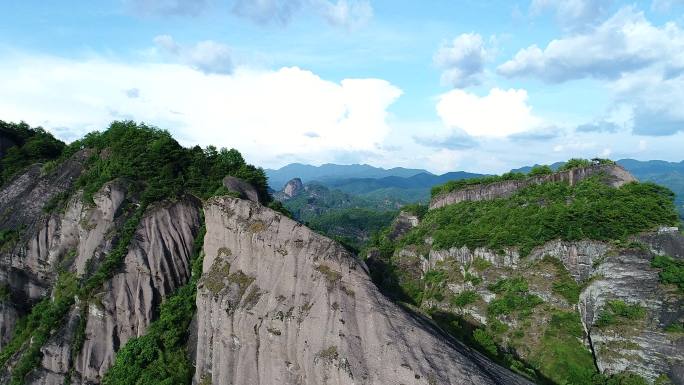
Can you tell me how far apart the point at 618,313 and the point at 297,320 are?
82.5ft

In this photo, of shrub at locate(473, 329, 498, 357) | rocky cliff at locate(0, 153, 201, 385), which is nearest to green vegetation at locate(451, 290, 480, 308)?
shrub at locate(473, 329, 498, 357)

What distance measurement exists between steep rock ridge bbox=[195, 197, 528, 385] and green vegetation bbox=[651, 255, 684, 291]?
65.6ft

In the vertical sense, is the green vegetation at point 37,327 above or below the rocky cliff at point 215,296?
below

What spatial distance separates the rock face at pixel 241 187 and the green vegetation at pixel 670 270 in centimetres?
3191

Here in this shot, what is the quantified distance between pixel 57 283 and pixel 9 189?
51.3 ft

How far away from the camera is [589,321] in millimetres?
32938

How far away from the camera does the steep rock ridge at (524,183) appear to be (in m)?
45.1

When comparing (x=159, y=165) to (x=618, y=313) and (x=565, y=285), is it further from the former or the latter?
(x=618, y=313)

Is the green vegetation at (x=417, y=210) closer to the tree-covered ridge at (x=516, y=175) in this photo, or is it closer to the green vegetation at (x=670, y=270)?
the tree-covered ridge at (x=516, y=175)

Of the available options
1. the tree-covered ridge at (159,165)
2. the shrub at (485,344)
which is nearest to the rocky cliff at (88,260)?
the tree-covered ridge at (159,165)

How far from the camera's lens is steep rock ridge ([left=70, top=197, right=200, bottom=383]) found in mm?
29016

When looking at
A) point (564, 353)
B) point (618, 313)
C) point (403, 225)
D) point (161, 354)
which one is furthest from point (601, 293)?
point (403, 225)

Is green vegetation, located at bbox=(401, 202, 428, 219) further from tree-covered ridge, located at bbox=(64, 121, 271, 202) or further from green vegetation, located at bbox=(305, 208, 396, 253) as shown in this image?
green vegetation, located at bbox=(305, 208, 396, 253)

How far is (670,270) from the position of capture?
3153 cm
